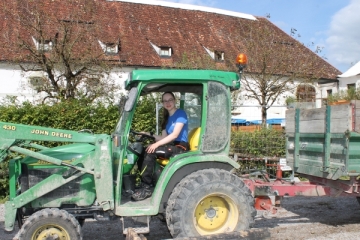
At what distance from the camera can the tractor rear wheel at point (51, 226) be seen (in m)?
4.41

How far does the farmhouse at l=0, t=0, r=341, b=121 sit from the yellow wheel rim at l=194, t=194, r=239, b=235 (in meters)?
2.68

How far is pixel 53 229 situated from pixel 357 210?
5.30 meters

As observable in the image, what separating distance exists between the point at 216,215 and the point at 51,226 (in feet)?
6.04

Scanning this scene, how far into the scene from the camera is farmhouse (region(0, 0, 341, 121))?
12.6 metres

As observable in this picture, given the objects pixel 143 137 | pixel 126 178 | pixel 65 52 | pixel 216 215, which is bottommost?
pixel 216 215

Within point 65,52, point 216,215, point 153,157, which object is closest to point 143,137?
point 153,157

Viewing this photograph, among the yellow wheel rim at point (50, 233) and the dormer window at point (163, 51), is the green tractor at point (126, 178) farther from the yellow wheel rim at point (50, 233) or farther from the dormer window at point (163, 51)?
the dormer window at point (163, 51)

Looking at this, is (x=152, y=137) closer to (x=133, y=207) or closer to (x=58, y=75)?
(x=133, y=207)

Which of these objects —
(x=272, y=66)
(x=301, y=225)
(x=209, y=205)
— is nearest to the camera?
(x=209, y=205)

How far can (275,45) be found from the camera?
642 inches

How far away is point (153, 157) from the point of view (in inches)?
201

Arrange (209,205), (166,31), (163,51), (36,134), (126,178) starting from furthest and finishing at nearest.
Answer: (166,31) → (163,51) → (126,178) → (209,205) → (36,134)

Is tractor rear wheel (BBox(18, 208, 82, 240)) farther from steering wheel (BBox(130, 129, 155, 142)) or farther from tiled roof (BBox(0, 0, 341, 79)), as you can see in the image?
tiled roof (BBox(0, 0, 341, 79))

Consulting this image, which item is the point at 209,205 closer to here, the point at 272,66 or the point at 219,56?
the point at 272,66
